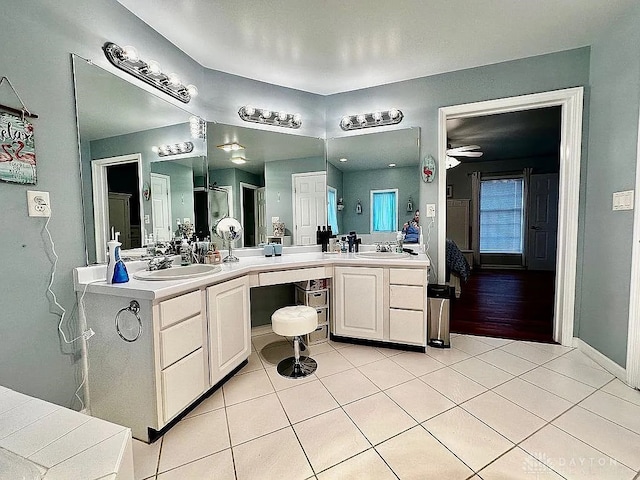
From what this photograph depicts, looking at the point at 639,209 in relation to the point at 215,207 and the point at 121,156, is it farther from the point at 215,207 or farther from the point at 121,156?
the point at 121,156

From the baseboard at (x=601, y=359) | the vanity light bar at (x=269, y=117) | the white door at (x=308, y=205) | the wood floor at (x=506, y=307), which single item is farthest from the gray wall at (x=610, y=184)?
the vanity light bar at (x=269, y=117)

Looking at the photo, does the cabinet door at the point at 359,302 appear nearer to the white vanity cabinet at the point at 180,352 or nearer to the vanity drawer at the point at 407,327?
the vanity drawer at the point at 407,327

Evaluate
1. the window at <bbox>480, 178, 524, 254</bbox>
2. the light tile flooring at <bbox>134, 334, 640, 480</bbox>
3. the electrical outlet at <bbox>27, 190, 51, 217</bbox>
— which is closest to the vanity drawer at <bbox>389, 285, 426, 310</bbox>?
the light tile flooring at <bbox>134, 334, 640, 480</bbox>

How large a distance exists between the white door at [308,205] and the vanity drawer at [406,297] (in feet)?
3.41

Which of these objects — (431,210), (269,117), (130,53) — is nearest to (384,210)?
(431,210)

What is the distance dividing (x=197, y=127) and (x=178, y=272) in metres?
1.24

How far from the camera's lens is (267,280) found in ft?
7.13

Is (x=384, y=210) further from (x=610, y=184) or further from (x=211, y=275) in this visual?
(x=211, y=275)

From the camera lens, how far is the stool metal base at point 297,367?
204 cm

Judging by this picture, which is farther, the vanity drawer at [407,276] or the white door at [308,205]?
the white door at [308,205]

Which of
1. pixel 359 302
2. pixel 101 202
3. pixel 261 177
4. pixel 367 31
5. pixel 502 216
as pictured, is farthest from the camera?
pixel 502 216

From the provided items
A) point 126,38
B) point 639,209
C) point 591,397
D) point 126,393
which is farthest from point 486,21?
point 126,393

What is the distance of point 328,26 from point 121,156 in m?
1.63

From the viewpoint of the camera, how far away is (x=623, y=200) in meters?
1.91
